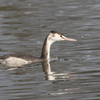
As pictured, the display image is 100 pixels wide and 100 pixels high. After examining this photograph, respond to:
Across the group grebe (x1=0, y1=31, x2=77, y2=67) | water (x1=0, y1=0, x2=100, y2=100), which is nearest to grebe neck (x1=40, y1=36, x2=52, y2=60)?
grebe (x1=0, y1=31, x2=77, y2=67)

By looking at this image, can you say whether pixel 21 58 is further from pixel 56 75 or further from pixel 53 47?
pixel 53 47

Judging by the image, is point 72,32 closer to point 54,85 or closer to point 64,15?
point 64,15

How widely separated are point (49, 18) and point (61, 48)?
5984mm

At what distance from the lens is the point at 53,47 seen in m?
16.5

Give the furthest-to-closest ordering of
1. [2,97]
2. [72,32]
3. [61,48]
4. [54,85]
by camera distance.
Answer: [72,32] → [61,48] → [54,85] → [2,97]

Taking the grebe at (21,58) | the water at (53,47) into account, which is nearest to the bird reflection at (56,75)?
the water at (53,47)

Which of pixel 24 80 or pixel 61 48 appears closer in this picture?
pixel 24 80

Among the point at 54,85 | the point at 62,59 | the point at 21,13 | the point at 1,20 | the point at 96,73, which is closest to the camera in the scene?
the point at 54,85

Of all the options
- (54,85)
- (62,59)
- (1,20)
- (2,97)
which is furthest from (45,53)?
(1,20)

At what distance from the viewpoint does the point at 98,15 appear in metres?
22.3

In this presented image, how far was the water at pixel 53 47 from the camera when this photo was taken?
1047cm

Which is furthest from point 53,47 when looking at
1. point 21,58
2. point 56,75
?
point 56,75

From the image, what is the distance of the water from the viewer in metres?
10.5

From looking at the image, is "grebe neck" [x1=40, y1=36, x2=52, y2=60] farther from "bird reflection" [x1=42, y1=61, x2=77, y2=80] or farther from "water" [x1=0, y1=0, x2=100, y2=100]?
"bird reflection" [x1=42, y1=61, x2=77, y2=80]
